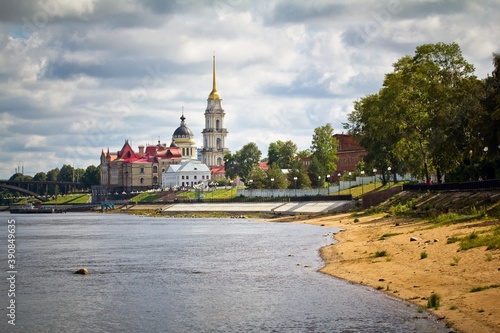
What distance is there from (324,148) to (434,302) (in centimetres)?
13416

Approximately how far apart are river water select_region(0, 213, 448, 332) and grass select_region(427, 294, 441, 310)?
0.60m

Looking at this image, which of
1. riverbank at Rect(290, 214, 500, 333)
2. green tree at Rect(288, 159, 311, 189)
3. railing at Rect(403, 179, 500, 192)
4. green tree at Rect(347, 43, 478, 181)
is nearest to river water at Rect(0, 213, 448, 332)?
riverbank at Rect(290, 214, 500, 333)

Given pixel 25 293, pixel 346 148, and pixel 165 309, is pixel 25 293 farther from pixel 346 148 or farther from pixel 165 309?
pixel 346 148

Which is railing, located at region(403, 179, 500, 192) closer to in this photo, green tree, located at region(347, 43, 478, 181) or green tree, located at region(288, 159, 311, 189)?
green tree, located at region(347, 43, 478, 181)

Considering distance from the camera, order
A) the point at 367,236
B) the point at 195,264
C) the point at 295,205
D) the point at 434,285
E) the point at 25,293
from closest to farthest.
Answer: the point at 434,285 < the point at 25,293 < the point at 195,264 < the point at 367,236 < the point at 295,205

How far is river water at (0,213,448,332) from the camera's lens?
30.6 m

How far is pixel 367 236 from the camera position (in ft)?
201

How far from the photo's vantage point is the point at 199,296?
3753 centimetres

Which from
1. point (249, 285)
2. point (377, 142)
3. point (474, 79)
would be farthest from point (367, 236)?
point (377, 142)

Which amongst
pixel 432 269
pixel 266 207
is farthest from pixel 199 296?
pixel 266 207

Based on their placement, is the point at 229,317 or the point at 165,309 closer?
the point at 229,317

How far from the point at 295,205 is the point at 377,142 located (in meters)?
24.8

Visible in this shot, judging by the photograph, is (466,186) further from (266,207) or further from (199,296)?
(266,207)

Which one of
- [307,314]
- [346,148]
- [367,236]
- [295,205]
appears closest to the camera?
[307,314]
